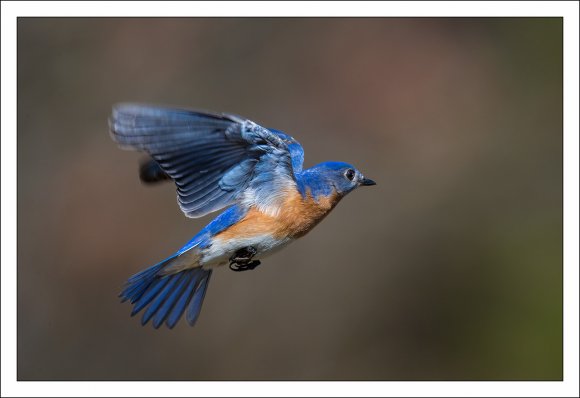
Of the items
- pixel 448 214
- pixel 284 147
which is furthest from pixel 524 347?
pixel 284 147

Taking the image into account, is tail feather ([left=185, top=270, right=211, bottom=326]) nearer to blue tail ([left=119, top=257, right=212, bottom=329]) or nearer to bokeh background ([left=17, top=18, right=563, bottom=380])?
blue tail ([left=119, top=257, right=212, bottom=329])

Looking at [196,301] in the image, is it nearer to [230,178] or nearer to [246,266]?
[246,266]

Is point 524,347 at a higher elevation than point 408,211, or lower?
lower

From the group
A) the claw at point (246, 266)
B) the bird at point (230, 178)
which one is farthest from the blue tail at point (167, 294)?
the claw at point (246, 266)

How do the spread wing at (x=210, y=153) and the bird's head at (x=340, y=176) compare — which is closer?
the spread wing at (x=210, y=153)

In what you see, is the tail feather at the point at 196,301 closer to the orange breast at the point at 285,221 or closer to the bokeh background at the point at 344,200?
the orange breast at the point at 285,221

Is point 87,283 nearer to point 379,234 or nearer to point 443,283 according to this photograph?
point 379,234

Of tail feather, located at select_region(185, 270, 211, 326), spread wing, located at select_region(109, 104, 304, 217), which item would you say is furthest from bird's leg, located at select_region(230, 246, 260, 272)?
tail feather, located at select_region(185, 270, 211, 326)
